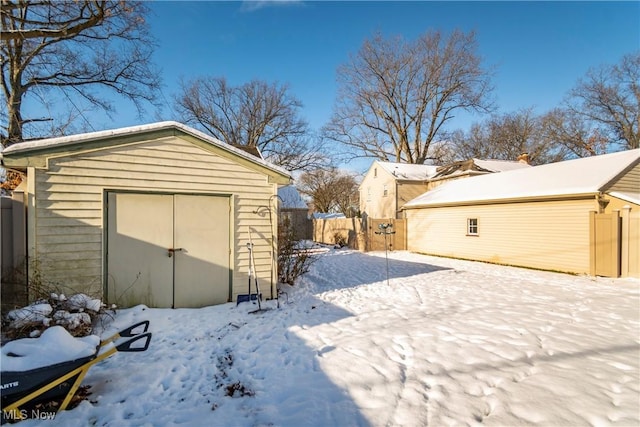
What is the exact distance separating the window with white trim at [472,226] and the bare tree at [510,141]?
2205 cm

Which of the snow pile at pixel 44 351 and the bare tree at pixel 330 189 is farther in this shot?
the bare tree at pixel 330 189

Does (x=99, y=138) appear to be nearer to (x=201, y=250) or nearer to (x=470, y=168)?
(x=201, y=250)

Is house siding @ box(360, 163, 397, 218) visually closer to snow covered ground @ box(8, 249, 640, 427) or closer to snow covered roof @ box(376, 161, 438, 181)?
snow covered roof @ box(376, 161, 438, 181)

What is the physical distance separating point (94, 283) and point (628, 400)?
23.4ft

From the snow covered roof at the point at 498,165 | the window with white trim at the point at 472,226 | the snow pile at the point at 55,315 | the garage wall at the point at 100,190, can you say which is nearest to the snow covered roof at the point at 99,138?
the garage wall at the point at 100,190

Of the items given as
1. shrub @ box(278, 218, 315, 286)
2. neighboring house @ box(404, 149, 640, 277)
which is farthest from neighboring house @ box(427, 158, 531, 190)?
shrub @ box(278, 218, 315, 286)

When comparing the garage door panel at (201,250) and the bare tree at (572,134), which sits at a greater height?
the bare tree at (572,134)

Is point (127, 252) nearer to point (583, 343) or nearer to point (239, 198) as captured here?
point (239, 198)

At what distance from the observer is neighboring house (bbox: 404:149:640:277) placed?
886 cm

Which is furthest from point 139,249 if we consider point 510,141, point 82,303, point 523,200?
point 510,141

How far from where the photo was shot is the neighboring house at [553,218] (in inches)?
349

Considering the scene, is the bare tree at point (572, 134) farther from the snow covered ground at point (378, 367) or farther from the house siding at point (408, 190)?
the snow covered ground at point (378, 367)

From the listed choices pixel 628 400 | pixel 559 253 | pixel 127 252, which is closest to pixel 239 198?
pixel 127 252

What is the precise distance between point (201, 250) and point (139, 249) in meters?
1.04
